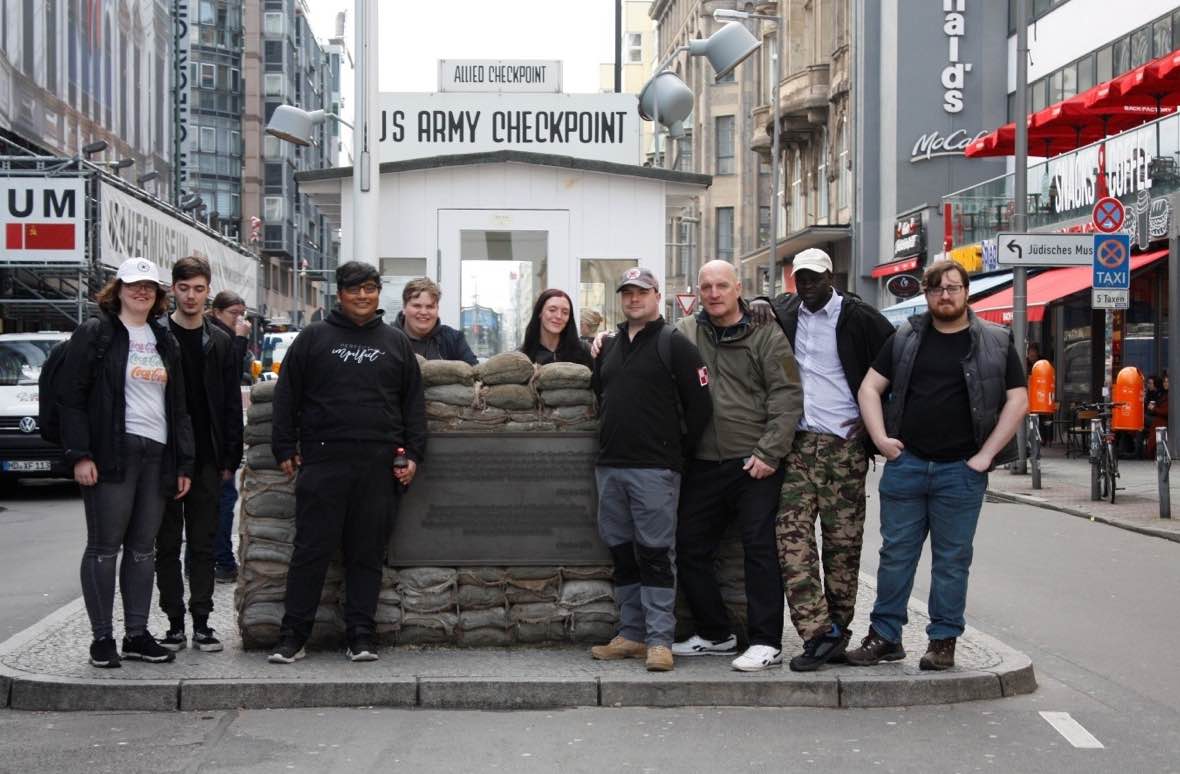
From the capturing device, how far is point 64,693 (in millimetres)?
6816

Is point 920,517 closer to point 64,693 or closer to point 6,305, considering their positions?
point 64,693

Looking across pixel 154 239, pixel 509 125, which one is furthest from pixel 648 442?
pixel 154 239

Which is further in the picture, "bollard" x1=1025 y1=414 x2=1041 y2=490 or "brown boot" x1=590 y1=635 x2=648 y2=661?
"bollard" x1=1025 y1=414 x2=1041 y2=490

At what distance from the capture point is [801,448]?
24.3 feet

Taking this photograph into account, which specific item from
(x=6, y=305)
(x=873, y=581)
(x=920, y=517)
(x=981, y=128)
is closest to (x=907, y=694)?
(x=920, y=517)

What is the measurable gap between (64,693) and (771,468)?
320 centimetres

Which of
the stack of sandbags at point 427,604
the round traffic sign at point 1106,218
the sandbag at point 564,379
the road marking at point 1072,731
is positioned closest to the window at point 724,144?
the round traffic sign at point 1106,218

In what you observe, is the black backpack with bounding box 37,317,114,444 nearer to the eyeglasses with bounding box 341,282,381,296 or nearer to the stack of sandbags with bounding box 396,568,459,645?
the eyeglasses with bounding box 341,282,381,296

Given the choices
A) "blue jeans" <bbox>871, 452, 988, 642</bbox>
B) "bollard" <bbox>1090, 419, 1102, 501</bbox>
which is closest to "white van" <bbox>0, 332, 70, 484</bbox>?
"bollard" <bbox>1090, 419, 1102, 501</bbox>

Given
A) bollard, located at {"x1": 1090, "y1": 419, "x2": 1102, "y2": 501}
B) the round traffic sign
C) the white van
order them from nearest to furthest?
the white van → bollard, located at {"x1": 1090, "y1": 419, "x2": 1102, "y2": 501} → the round traffic sign

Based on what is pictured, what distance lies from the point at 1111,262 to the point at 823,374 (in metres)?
12.1

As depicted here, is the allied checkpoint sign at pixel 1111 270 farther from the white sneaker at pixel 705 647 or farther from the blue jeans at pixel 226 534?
the white sneaker at pixel 705 647

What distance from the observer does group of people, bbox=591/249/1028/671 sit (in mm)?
7285

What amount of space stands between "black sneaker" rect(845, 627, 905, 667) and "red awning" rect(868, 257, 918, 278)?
32.8 meters
